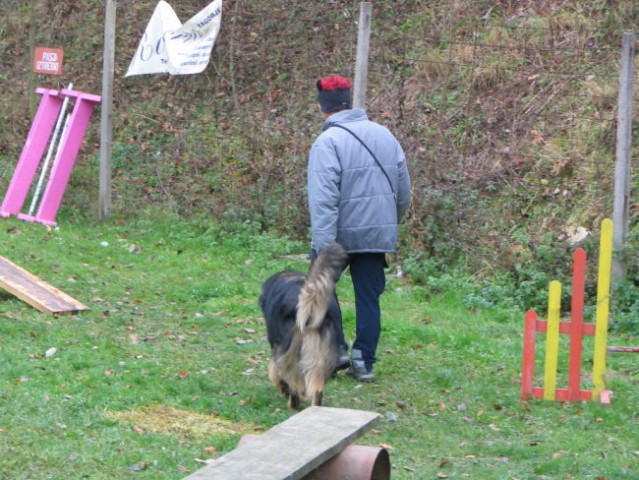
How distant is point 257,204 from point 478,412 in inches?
204

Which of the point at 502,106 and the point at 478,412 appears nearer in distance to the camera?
the point at 478,412

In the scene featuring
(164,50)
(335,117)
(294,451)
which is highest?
(164,50)

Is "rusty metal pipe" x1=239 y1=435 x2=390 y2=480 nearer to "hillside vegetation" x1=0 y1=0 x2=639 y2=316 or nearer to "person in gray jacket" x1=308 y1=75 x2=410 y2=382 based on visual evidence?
"person in gray jacket" x1=308 y1=75 x2=410 y2=382

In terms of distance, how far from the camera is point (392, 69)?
1148 centimetres

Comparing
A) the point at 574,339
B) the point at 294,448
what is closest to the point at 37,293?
the point at 574,339

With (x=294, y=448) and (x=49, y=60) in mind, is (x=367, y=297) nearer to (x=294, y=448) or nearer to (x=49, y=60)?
(x=294, y=448)

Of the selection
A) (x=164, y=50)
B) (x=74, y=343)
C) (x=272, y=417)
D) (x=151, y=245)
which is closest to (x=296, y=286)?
(x=272, y=417)

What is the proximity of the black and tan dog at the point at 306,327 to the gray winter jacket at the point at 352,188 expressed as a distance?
0.53 metres

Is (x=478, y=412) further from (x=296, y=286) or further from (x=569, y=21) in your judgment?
(x=569, y=21)

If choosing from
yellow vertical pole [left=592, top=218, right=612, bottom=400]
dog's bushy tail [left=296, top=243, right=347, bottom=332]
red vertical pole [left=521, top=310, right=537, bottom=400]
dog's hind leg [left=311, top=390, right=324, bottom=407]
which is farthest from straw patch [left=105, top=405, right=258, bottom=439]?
yellow vertical pole [left=592, top=218, right=612, bottom=400]

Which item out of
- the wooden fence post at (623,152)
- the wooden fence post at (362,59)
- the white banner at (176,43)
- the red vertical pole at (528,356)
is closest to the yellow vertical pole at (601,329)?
the red vertical pole at (528,356)

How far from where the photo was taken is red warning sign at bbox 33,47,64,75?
11750 mm

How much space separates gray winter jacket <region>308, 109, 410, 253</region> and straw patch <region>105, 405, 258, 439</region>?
1304 millimetres

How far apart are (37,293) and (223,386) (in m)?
2.36
